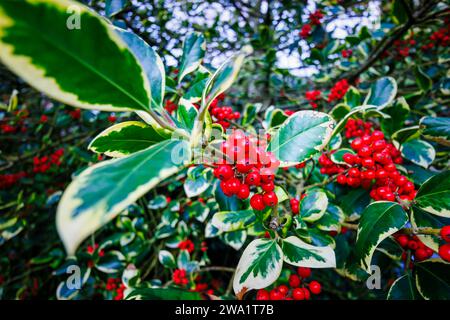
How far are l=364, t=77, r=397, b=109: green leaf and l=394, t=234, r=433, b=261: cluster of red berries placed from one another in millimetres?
480

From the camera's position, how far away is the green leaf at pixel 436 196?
61 cm

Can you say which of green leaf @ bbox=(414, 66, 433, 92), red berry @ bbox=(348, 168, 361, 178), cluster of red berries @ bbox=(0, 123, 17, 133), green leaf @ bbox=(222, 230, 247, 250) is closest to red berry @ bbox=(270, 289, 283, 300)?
green leaf @ bbox=(222, 230, 247, 250)

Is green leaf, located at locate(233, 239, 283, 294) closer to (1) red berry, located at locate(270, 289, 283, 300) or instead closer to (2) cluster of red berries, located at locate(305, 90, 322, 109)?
(1) red berry, located at locate(270, 289, 283, 300)

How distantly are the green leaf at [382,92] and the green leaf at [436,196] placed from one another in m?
0.41

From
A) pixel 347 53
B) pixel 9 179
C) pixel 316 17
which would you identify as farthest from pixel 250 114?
pixel 9 179

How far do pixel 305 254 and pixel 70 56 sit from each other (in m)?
0.62

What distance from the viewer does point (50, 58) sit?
33 cm

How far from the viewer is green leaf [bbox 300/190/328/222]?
706mm

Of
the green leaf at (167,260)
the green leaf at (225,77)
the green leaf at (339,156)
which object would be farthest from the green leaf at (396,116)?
the green leaf at (167,260)

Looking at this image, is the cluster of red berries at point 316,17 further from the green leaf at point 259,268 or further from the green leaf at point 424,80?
the green leaf at point 259,268

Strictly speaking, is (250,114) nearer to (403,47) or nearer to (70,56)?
(70,56)
